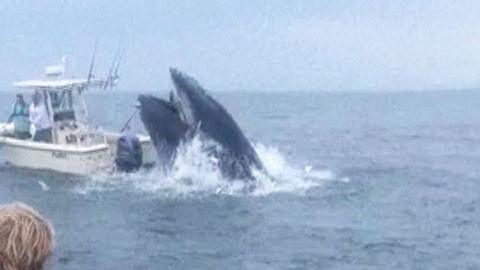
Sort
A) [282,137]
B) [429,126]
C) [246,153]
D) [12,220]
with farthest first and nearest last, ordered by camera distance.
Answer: [429,126] < [282,137] < [246,153] < [12,220]

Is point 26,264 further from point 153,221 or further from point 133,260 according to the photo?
point 153,221

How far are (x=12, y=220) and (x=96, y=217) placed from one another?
22.6m

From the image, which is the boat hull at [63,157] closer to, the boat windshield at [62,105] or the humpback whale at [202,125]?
the boat windshield at [62,105]

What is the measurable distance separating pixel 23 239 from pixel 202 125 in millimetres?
26951

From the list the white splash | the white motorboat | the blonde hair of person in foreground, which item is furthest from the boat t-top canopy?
the blonde hair of person in foreground

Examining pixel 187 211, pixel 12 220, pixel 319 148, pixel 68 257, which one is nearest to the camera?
pixel 12 220

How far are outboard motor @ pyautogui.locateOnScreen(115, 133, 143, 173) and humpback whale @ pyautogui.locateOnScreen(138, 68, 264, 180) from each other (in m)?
1.31

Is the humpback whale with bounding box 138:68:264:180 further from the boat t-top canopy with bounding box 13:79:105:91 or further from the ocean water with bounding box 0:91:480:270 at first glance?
the boat t-top canopy with bounding box 13:79:105:91

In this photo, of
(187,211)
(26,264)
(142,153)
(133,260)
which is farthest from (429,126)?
(26,264)

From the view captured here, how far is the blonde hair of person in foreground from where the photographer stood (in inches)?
138

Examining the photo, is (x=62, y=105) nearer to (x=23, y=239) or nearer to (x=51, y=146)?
(x=51, y=146)

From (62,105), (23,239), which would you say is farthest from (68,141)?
(23,239)

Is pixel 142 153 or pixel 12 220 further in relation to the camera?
pixel 142 153

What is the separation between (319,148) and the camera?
4966 cm
